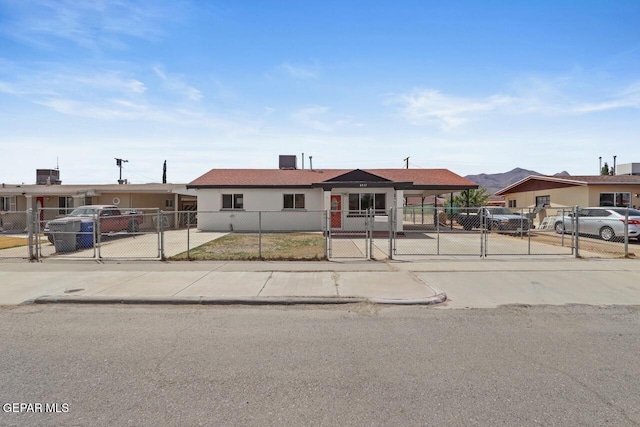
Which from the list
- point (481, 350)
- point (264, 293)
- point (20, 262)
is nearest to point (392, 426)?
point (481, 350)

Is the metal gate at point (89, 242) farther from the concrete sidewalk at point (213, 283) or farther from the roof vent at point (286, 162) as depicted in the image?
the roof vent at point (286, 162)

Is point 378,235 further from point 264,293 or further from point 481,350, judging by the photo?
point 481,350

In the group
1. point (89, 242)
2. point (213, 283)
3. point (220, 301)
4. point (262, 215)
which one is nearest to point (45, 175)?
point (262, 215)

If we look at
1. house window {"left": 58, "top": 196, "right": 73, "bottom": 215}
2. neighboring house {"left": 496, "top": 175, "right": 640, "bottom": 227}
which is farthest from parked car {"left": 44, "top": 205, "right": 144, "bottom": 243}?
neighboring house {"left": 496, "top": 175, "right": 640, "bottom": 227}

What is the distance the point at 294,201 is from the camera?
2330 centimetres

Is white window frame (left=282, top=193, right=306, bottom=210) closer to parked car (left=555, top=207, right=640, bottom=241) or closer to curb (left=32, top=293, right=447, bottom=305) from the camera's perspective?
parked car (left=555, top=207, right=640, bottom=241)

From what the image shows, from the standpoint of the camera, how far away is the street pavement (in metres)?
6.75

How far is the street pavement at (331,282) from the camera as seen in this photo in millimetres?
6750

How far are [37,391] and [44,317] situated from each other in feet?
9.74

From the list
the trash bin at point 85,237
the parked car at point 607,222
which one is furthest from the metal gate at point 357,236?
the trash bin at point 85,237

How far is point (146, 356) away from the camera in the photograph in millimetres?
4242

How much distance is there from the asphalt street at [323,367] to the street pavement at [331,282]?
66cm

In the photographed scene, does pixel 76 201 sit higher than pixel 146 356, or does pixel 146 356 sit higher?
pixel 76 201

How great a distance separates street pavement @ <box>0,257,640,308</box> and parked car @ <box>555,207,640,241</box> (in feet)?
22.5
